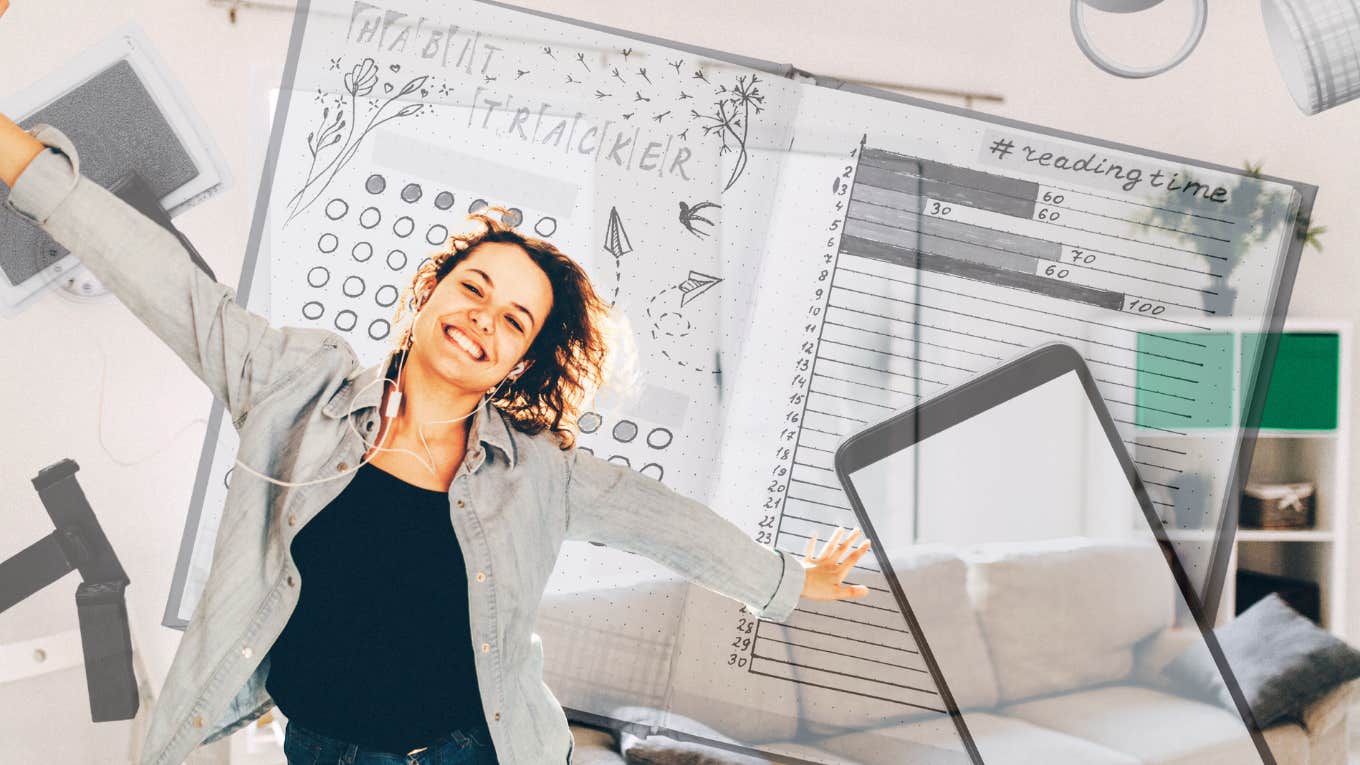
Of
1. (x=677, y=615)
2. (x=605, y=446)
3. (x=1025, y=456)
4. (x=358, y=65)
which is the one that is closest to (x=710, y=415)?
(x=605, y=446)

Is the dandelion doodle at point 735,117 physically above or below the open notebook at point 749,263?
above

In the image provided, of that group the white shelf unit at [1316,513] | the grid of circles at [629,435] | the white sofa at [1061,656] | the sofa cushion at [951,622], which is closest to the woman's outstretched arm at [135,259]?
the grid of circles at [629,435]

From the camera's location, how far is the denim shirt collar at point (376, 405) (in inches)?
44.3

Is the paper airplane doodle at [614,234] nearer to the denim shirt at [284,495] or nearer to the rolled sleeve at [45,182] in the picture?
the denim shirt at [284,495]

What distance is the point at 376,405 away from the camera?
1.13 m

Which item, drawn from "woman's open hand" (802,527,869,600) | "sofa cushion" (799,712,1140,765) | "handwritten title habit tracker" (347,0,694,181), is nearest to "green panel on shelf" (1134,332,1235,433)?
"sofa cushion" (799,712,1140,765)

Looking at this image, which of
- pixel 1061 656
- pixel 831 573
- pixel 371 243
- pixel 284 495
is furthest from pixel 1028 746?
pixel 371 243

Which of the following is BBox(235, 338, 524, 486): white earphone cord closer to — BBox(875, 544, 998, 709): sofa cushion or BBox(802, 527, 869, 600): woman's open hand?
BBox(802, 527, 869, 600): woman's open hand

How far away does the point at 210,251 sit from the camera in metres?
1.74

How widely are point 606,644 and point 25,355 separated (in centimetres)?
111

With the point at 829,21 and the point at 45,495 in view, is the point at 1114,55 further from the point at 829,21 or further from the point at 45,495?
the point at 45,495

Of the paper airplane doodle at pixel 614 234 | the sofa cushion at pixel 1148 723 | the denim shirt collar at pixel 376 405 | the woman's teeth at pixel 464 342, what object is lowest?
the sofa cushion at pixel 1148 723

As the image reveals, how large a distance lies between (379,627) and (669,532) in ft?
1.17

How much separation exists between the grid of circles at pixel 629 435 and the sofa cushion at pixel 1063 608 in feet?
1.60
